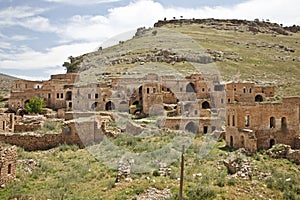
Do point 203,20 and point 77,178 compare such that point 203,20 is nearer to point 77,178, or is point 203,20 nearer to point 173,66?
point 173,66

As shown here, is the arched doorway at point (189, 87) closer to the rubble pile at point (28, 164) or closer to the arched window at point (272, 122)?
the arched window at point (272, 122)

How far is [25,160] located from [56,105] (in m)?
20.5

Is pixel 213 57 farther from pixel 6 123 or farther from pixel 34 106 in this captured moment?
pixel 6 123

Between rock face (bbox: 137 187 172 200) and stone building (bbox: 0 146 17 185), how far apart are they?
5.67 meters

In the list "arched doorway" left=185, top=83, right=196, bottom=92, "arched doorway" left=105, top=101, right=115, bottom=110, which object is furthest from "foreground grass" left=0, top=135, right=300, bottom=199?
"arched doorway" left=185, top=83, right=196, bottom=92

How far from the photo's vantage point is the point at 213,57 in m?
67.4

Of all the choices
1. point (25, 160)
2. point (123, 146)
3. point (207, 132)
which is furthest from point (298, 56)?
point (25, 160)

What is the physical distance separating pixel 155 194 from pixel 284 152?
8.90m

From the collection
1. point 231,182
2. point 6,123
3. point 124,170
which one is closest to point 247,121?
point 231,182

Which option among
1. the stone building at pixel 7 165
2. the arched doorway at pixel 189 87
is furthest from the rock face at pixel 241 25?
the stone building at pixel 7 165

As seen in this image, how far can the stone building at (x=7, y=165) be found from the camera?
14162 millimetres

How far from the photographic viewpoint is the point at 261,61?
7150cm

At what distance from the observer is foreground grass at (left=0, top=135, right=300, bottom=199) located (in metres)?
13.4

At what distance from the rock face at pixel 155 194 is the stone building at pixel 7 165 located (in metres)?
5.67
